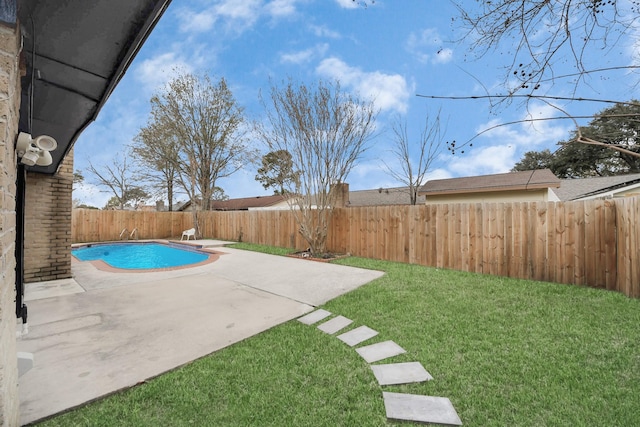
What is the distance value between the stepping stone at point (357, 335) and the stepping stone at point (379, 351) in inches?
6.3

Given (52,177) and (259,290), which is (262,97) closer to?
(52,177)

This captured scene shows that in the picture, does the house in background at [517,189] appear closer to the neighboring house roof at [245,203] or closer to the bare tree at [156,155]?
the neighboring house roof at [245,203]

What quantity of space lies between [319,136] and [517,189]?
9.19 m

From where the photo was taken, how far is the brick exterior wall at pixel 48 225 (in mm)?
5680

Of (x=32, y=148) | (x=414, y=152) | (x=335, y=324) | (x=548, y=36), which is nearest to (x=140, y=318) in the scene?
(x=32, y=148)

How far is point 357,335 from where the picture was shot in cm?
326

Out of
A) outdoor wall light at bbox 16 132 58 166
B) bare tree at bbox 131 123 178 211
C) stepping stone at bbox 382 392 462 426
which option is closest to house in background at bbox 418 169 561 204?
stepping stone at bbox 382 392 462 426

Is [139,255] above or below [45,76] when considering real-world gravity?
below

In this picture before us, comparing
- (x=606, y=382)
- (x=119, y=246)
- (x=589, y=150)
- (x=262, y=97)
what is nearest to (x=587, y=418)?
(x=606, y=382)

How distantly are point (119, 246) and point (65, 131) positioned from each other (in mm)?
12333

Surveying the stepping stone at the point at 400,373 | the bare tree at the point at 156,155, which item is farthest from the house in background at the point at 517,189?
the bare tree at the point at 156,155

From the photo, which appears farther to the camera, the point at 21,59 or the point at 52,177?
the point at 52,177

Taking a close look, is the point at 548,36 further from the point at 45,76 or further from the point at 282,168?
the point at 282,168

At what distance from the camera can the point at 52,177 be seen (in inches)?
235
